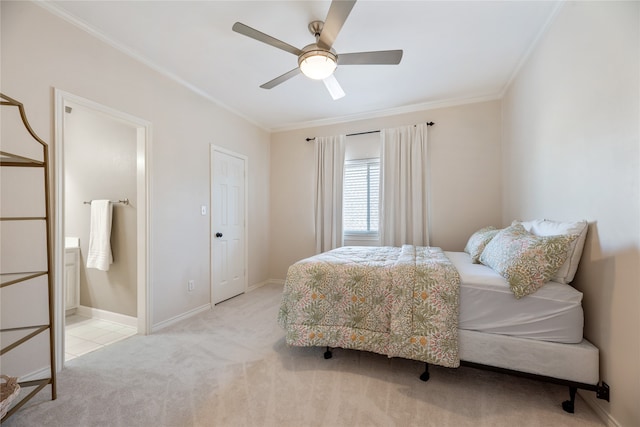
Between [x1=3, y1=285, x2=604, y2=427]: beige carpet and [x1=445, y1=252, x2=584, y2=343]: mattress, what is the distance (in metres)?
0.43

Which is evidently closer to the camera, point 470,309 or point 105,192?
point 470,309

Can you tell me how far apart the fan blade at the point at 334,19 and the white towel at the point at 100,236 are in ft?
9.22

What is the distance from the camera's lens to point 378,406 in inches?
Answer: 62.7

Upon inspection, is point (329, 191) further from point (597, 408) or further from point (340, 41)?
point (597, 408)

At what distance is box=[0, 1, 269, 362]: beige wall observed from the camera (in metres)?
1.81

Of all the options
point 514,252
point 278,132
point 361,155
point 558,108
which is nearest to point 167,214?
point 278,132

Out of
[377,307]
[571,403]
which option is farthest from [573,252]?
[377,307]

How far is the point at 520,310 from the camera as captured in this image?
162 centimetres

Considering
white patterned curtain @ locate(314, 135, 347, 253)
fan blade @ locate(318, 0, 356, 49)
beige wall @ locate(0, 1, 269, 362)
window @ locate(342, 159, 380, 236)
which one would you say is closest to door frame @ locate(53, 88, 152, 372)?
beige wall @ locate(0, 1, 269, 362)

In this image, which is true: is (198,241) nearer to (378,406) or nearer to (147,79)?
(147,79)

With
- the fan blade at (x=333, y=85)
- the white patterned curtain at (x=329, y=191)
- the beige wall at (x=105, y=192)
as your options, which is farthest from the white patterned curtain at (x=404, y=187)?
the beige wall at (x=105, y=192)

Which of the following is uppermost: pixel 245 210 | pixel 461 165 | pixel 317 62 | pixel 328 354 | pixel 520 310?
pixel 317 62

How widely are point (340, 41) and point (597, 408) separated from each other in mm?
3159

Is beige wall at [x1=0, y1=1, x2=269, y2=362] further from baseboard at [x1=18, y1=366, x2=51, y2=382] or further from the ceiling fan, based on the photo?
the ceiling fan
